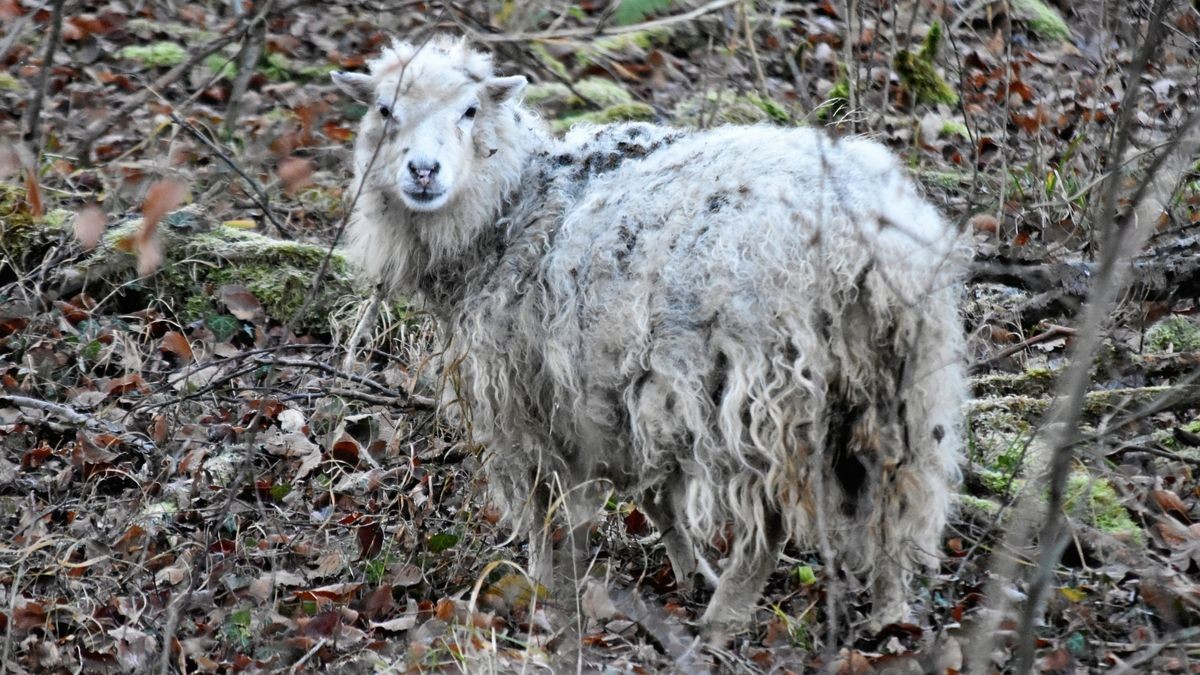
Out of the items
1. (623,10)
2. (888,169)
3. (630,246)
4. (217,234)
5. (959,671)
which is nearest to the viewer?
(959,671)

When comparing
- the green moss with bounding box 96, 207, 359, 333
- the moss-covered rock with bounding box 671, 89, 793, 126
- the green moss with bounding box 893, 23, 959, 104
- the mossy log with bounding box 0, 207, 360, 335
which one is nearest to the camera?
the mossy log with bounding box 0, 207, 360, 335

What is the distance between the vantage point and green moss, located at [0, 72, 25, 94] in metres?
8.94

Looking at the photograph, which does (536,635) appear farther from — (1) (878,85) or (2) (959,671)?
(1) (878,85)

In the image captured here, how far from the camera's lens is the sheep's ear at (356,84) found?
16.9ft

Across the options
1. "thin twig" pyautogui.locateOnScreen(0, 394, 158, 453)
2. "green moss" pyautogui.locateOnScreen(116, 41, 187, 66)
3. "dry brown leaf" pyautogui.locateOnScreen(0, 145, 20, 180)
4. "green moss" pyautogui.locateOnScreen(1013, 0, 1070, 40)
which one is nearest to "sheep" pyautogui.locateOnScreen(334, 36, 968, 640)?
"dry brown leaf" pyautogui.locateOnScreen(0, 145, 20, 180)

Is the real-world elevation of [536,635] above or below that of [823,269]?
below

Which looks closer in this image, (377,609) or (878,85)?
(377,609)

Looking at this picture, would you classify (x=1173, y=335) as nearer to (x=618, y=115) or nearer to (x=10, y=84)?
(x=618, y=115)

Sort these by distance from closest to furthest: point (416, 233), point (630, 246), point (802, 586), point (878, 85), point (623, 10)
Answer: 1. point (630, 246)
2. point (802, 586)
3. point (416, 233)
4. point (623, 10)
5. point (878, 85)

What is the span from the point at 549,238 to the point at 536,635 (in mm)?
1492

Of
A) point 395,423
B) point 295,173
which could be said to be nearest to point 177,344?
point 395,423

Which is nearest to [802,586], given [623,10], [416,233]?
[416,233]

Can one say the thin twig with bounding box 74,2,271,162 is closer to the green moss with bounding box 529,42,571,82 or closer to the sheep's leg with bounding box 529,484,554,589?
the sheep's leg with bounding box 529,484,554,589

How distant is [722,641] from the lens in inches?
169
